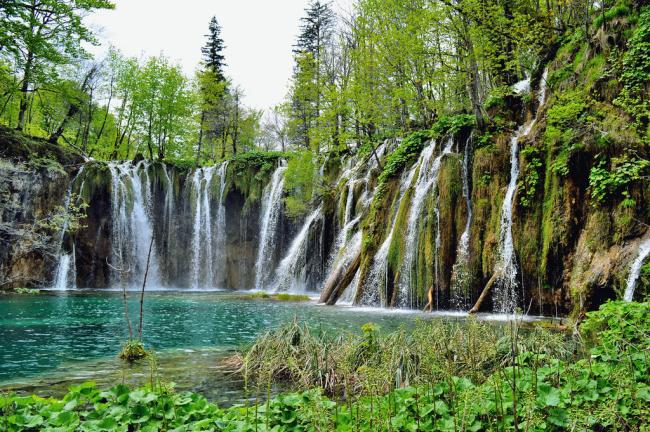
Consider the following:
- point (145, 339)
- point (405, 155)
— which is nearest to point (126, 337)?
point (145, 339)

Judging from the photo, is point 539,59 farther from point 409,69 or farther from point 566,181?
point 566,181

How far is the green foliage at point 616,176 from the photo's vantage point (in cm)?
1067

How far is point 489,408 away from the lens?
10.9 feet

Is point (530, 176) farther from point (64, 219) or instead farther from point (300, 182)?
point (64, 219)

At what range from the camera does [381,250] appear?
57.7 feet

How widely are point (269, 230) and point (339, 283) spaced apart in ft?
44.5

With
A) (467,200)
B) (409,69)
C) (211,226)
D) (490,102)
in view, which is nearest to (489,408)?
(467,200)

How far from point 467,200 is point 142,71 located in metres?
34.1

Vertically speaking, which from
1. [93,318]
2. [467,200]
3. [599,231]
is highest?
[467,200]

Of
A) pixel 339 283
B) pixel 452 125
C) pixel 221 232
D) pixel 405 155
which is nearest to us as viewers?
pixel 452 125

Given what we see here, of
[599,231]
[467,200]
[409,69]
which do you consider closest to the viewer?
[599,231]

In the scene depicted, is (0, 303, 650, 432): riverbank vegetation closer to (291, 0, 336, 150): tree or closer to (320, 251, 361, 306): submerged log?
(320, 251, 361, 306): submerged log

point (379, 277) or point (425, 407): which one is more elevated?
point (379, 277)

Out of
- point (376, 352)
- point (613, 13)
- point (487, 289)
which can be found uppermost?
point (613, 13)
